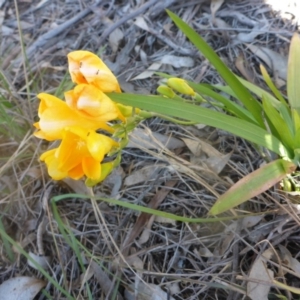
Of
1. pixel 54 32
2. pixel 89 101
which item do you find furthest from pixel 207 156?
pixel 54 32

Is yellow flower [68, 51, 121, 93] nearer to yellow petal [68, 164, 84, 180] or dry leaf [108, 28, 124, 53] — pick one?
yellow petal [68, 164, 84, 180]

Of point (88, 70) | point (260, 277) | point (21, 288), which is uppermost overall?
point (88, 70)

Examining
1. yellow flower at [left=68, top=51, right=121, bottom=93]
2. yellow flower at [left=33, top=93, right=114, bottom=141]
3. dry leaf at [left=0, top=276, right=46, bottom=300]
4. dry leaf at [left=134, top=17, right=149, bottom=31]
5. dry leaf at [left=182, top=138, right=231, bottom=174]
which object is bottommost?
dry leaf at [left=0, top=276, right=46, bottom=300]

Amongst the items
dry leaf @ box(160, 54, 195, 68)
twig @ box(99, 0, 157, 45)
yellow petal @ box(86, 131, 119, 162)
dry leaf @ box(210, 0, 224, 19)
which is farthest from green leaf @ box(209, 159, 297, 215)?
twig @ box(99, 0, 157, 45)

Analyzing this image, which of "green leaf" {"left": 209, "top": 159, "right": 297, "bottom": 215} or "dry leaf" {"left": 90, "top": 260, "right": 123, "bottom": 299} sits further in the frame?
"dry leaf" {"left": 90, "top": 260, "right": 123, "bottom": 299}

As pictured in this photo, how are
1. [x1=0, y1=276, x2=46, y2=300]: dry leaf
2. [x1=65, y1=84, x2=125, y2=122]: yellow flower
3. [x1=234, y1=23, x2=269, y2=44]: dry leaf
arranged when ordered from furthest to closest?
[x1=234, y1=23, x2=269, y2=44]: dry leaf, [x1=0, y1=276, x2=46, y2=300]: dry leaf, [x1=65, y1=84, x2=125, y2=122]: yellow flower

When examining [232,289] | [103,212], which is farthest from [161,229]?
[232,289]

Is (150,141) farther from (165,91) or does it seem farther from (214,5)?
(214,5)
